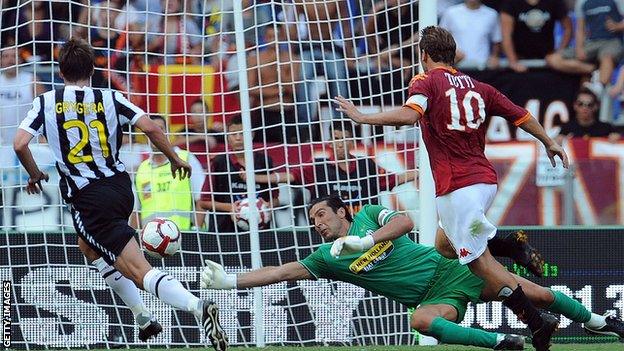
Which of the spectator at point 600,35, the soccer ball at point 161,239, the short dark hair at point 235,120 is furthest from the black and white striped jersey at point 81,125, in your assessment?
the spectator at point 600,35

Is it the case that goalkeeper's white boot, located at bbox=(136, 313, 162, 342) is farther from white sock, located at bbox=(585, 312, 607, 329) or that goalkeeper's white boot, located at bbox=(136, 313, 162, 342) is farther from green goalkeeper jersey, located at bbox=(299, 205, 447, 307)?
white sock, located at bbox=(585, 312, 607, 329)

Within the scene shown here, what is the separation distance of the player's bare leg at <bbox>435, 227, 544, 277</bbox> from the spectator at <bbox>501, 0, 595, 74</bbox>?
6.14m

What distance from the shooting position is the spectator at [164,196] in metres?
11.4

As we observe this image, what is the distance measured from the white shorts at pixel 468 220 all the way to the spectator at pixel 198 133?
150 inches

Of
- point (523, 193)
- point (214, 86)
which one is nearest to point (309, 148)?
point (214, 86)

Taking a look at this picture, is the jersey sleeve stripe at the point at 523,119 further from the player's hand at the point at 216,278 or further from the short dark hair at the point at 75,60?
the short dark hair at the point at 75,60

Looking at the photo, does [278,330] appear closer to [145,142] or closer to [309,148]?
[309,148]

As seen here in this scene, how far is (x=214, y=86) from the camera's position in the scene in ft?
40.5

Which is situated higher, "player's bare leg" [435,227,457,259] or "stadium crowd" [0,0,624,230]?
"stadium crowd" [0,0,624,230]

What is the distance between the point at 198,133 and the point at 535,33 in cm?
473

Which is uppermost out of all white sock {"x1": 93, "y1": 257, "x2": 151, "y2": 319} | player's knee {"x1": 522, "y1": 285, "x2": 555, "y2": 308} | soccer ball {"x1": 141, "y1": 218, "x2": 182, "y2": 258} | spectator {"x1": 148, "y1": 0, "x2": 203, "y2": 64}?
spectator {"x1": 148, "y1": 0, "x2": 203, "y2": 64}

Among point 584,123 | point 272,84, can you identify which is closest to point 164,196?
point 272,84

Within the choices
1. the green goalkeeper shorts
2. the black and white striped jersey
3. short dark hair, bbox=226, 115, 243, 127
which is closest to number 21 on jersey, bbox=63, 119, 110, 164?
the black and white striped jersey

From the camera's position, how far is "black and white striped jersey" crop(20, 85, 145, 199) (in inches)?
324
